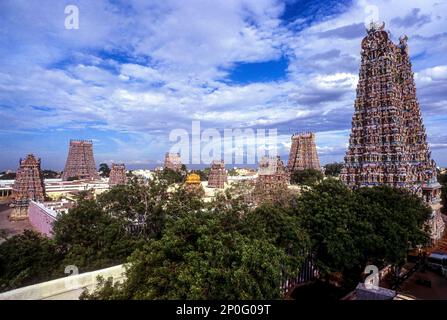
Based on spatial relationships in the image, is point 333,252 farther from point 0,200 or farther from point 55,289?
point 0,200

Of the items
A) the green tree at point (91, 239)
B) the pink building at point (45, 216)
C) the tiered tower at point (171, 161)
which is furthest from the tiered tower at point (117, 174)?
the green tree at point (91, 239)

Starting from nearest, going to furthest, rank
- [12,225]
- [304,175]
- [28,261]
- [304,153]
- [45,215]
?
[28,261], [45,215], [12,225], [304,175], [304,153]

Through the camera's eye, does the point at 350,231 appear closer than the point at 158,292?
No

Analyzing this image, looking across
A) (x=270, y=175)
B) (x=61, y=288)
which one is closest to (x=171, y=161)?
(x=270, y=175)

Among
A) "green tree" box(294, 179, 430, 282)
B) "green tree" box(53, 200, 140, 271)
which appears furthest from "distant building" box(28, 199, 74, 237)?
"green tree" box(294, 179, 430, 282)

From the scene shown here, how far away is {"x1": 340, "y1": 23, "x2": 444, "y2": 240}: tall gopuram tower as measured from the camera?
30531mm

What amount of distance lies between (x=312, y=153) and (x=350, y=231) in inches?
2155

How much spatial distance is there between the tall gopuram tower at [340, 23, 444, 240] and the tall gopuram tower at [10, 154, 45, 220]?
48.4m

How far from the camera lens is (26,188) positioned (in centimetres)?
4784

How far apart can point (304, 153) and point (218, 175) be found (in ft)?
72.7

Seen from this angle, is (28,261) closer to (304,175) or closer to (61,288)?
(61,288)

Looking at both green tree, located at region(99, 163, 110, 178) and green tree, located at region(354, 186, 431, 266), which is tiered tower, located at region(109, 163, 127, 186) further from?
green tree, located at region(99, 163, 110, 178)

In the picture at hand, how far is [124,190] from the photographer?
19.1 m
